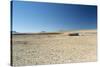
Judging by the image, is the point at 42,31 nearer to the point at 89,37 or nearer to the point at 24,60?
the point at 24,60

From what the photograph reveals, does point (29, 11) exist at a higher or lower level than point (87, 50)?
higher

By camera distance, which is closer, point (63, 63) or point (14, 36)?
point (14, 36)

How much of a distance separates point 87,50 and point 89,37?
19 centimetres

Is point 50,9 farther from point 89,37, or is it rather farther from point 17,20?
point 89,37

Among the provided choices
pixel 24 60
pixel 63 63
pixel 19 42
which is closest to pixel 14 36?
pixel 19 42

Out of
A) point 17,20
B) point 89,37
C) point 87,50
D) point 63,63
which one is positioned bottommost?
point 63,63

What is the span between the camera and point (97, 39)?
2711 mm

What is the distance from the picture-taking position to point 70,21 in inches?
101

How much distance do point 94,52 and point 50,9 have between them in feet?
2.91

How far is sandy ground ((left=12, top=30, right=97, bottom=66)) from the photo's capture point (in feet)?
7.71

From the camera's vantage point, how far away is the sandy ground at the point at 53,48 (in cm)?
235

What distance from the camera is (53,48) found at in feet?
8.16
